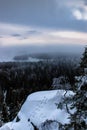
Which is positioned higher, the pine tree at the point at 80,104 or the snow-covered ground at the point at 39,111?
the pine tree at the point at 80,104

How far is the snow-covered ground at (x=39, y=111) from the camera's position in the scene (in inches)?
1004

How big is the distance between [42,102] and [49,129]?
873 cm

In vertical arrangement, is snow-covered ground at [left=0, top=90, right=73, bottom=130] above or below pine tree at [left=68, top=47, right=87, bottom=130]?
below

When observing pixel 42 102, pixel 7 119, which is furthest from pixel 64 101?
pixel 7 119

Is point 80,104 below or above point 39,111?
above

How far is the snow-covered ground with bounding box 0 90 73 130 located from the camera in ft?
83.7

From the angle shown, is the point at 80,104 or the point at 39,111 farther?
the point at 39,111

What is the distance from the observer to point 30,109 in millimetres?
31688

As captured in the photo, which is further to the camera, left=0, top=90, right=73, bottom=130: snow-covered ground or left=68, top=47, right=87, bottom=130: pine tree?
left=0, top=90, right=73, bottom=130: snow-covered ground

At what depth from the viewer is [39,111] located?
28594mm

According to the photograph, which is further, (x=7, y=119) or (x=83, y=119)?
(x=7, y=119)

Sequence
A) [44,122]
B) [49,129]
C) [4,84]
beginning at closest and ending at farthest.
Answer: [49,129] < [44,122] < [4,84]

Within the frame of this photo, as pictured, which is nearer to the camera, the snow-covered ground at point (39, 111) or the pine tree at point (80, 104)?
the pine tree at point (80, 104)

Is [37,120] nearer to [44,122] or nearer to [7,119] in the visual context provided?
[44,122]
